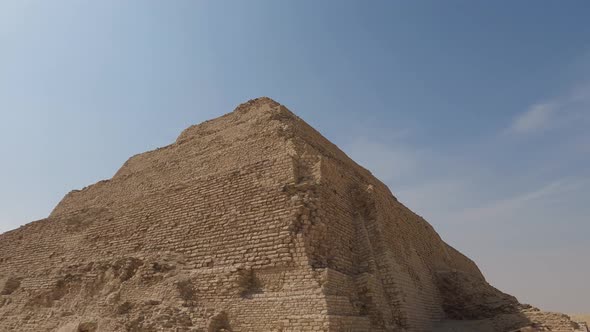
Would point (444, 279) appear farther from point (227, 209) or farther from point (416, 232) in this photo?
point (227, 209)

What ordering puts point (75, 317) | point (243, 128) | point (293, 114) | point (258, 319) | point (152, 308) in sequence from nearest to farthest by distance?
Answer: point (258, 319)
point (152, 308)
point (75, 317)
point (243, 128)
point (293, 114)

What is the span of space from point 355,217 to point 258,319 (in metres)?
3.82

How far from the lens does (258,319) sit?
25.3 ft

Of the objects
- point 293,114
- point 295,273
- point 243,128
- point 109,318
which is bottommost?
point 109,318

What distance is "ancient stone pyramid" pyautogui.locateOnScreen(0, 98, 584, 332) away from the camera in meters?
8.23

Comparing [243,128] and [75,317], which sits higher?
[243,128]

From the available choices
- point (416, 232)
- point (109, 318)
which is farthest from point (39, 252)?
point (416, 232)

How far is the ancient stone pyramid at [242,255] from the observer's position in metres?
8.23


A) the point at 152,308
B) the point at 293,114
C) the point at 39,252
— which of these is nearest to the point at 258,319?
the point at 152,308

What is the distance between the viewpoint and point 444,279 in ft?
42.5

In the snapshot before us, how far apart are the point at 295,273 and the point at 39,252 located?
940 cm

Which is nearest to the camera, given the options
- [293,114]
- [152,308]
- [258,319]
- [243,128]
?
[258,319]

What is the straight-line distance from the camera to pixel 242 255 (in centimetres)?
893

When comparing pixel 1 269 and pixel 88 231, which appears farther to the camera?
pixel 1 269
